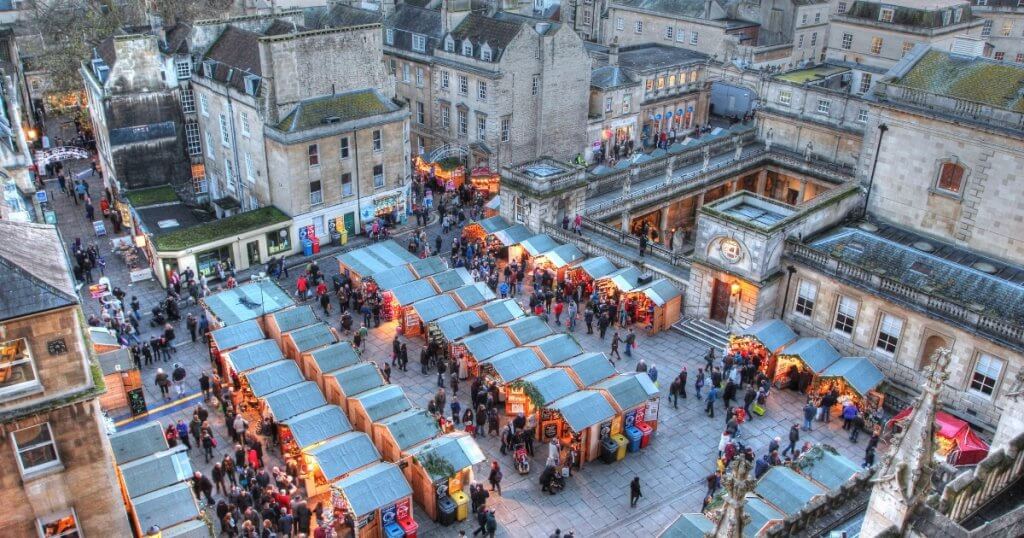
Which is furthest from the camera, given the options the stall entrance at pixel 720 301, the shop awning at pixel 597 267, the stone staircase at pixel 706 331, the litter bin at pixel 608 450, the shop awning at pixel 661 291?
the shop awning at pixel 597 267

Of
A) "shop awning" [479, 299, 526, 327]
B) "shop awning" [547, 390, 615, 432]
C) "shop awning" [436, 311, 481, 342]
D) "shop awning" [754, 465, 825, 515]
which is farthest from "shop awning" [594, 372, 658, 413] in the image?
"shop awning" [436, 311, 481, 342]

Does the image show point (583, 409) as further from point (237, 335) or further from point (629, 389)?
point (237, 335)

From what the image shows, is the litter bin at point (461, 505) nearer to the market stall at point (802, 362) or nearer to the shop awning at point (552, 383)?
the shop awning at point (552, 383)

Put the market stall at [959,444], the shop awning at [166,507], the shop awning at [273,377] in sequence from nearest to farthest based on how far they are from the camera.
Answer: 1. the shop awning at [166,507]
2. the market stall at [959,444]
3. the shop awning at [273,377]

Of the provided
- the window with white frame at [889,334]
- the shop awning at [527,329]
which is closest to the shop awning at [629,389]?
the shop awning at [527,329]

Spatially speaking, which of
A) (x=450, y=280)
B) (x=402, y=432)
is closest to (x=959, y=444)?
(x=402, y=432)
